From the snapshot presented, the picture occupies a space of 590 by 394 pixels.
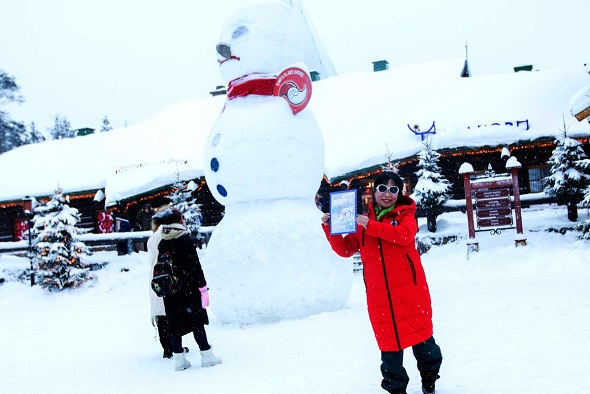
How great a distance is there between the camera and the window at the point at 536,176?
57.5 feet

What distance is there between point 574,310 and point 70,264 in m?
10.4

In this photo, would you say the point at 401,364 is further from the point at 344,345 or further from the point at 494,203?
the point at 494,203

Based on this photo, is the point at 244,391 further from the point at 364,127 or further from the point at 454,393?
the point at 364,127

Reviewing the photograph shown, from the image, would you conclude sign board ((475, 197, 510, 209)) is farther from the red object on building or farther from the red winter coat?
the red winter coat

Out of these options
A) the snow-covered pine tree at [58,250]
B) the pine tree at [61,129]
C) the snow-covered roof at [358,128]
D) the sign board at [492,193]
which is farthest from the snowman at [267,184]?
the pine tree at [61,129]

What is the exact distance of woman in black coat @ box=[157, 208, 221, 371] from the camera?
15.7 ft

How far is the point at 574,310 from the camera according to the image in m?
5.73

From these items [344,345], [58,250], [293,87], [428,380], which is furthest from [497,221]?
[58,250]

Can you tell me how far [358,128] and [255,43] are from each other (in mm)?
11855

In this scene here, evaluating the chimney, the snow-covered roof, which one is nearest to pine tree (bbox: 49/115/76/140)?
the snow-covered roof

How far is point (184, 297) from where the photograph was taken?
4.82 m

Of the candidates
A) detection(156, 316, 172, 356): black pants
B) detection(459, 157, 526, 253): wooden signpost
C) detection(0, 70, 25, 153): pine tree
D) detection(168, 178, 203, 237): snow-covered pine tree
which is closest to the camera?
detection(156, 316, 172, 356): black pants

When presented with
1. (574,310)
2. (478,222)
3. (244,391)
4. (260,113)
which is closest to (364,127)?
(478,222)

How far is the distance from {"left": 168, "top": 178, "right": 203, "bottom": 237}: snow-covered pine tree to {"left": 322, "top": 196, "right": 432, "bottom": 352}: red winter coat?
442 inches
